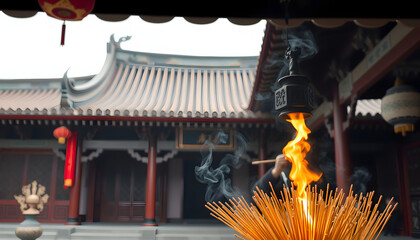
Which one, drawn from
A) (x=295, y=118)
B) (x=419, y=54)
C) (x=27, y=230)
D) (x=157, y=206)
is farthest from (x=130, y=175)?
(x=295, y=118)

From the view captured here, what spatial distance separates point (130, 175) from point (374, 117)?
5.85m

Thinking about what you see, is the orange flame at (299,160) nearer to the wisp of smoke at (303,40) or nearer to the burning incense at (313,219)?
the burning incense at (313,219)

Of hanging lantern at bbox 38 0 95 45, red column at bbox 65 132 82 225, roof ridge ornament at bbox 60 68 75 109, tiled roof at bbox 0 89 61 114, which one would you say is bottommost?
red column at bbox 65 132 82 225

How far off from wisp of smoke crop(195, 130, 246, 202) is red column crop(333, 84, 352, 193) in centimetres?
308

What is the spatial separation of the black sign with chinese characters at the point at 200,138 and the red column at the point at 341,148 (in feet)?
10.2

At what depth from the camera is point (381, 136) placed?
812cm

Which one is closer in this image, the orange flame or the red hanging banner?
the orange flame

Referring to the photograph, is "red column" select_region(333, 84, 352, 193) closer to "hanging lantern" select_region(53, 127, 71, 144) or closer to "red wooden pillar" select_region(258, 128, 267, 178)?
"red wooden pillar" select_region(258, 128, 267, 178)

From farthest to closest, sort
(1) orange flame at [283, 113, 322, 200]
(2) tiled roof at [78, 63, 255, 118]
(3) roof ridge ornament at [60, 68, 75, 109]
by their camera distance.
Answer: (2) tiled roof at [78, 63, 255, 118] < (3) roof ridge ornament at [60, 68, 75, 109] < (1) orange flame at [283, 113, 322, 200]

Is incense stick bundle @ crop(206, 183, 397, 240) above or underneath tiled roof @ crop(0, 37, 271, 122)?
underneath

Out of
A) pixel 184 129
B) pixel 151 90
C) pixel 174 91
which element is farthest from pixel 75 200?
pixel 174 91

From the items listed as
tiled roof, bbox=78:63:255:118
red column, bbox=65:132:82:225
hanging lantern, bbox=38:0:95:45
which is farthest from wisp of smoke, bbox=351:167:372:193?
hanging lantern, bbox=38:0:95:45

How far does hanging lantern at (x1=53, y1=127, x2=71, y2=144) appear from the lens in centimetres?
772

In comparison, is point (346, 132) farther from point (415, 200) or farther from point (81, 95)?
point (81, 95)
